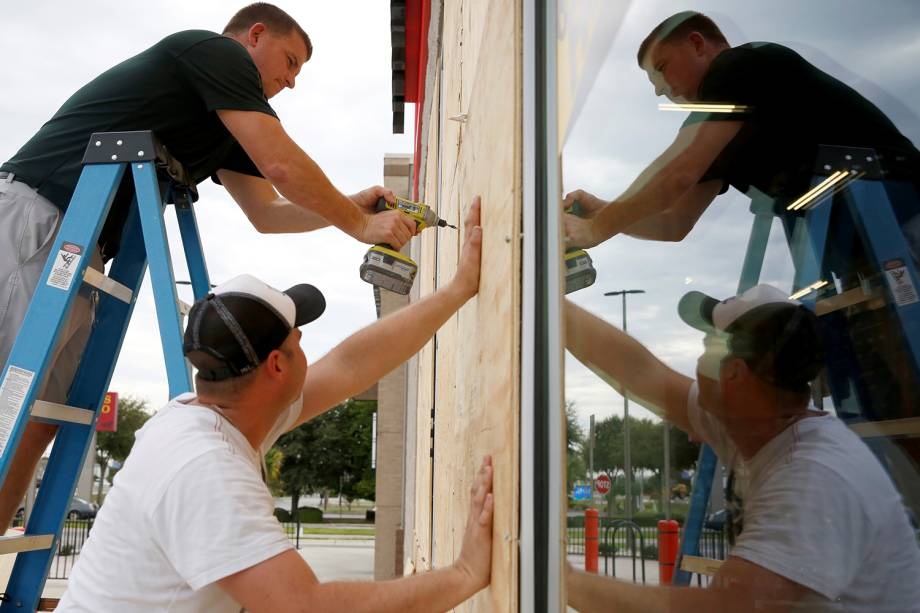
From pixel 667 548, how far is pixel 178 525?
1.01 m

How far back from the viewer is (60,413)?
2.43m

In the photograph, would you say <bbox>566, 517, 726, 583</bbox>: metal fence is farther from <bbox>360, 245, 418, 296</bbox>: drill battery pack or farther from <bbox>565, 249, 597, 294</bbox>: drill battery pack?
<bbox>360, 245, 418, 296</bbox>: drill battery pack

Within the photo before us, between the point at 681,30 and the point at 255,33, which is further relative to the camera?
the point at 255,33

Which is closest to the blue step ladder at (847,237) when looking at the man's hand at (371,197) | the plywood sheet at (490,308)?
the plywood sheet at (490,308)

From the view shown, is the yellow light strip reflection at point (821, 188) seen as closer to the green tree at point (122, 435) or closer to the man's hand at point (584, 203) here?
the man's hand at point (584, 203)

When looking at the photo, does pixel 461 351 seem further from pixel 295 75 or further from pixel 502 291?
pixel 295 75

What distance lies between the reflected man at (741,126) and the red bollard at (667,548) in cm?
33

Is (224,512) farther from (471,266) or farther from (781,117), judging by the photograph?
(781,117)

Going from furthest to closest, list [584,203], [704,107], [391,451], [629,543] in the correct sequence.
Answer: [391,451], [584,203], [629,543], [704,107]

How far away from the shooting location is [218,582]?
145 cm

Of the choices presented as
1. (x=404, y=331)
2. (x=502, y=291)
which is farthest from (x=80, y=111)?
(x=502, y=291)

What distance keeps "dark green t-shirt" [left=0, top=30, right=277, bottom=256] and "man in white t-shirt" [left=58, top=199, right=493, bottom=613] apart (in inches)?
34.6

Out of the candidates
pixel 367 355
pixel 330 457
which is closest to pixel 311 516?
pixel 330 457

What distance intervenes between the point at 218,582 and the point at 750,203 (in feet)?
4.03
